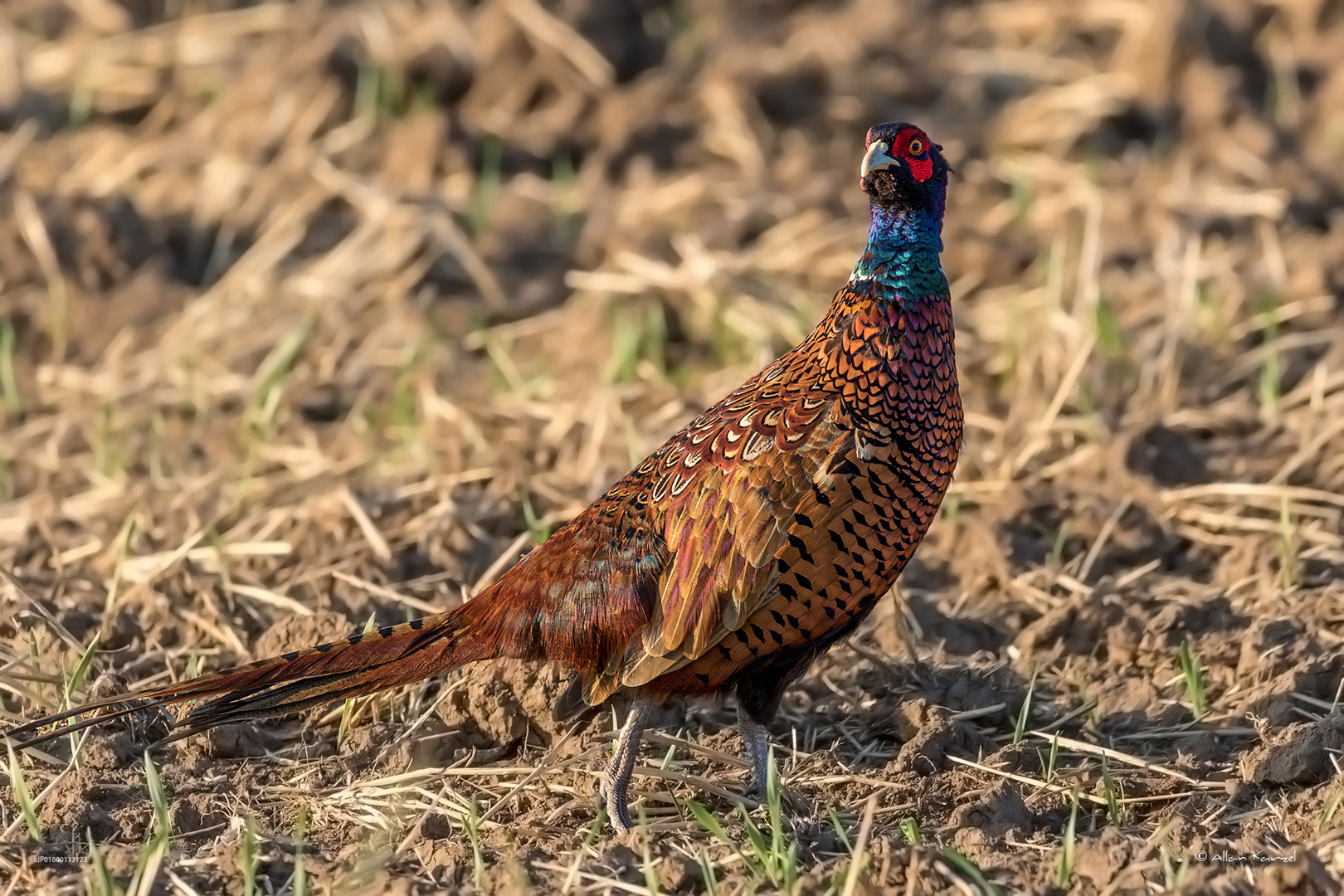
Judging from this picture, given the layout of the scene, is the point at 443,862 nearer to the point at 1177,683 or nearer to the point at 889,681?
the point at 889,681

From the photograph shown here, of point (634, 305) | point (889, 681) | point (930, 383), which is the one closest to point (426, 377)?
point (634, 305)

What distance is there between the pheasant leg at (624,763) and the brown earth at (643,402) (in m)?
0.09

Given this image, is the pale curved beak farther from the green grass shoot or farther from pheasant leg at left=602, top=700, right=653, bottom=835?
the green grass shoot

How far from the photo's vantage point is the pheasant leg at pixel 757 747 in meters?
4.08

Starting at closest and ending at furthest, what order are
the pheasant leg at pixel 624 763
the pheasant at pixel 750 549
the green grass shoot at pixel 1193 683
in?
the pheasant at pixel 750 549 < the pheasant leg at pixel 624 763 < the green grass shoot at pixel 1193 683

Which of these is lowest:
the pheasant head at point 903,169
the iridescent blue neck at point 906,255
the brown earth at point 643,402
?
the brown earth at point 643,402

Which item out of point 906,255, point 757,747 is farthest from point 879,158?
point 757,747

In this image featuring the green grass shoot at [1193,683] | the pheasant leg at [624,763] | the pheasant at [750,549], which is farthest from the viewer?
the green grass shoot at [1193,683]

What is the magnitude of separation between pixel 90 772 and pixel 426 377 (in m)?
2.61

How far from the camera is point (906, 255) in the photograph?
160 inches

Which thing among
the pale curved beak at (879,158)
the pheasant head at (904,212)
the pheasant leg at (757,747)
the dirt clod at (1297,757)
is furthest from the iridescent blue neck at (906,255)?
the dirt clod at (1297,757)

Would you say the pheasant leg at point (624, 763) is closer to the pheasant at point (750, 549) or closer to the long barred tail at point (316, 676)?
the pheasant at point (750, 549)

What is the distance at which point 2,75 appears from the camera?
9.14m

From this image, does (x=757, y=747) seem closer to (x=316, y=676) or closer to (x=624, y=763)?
(x=624, y=763)
